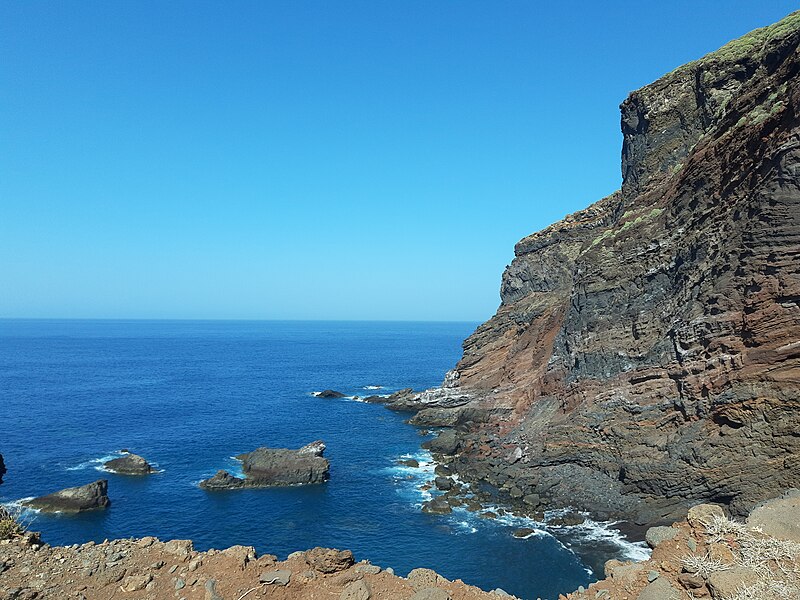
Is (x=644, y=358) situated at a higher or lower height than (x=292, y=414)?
higher

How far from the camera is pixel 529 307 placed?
82.2 metres

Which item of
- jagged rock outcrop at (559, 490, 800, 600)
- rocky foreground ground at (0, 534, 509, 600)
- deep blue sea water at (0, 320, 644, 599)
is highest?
jagged rock outcrop at (559, 490, 800, 600)

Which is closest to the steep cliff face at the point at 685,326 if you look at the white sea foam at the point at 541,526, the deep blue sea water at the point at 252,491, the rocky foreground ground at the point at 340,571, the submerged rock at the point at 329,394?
the white sea foam at the point at 541,526

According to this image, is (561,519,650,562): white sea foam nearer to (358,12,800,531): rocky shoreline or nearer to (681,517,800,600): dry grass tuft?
(358,12,800,531): rocky shoreline

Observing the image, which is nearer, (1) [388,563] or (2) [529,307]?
(1) [388,563]

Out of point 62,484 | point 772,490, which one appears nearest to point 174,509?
point 62,484

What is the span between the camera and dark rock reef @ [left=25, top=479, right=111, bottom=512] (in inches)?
1853

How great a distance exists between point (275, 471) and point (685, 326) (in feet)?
142

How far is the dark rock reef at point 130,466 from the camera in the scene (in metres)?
57.1

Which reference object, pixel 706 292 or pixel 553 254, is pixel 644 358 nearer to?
pixel 706 292

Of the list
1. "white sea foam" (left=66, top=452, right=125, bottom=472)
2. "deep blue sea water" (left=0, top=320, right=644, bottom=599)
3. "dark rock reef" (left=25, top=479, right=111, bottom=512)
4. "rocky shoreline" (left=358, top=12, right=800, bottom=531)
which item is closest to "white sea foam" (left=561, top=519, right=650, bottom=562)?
"deep blue sea water" (left=0, top=320, right=644, bottom=599)

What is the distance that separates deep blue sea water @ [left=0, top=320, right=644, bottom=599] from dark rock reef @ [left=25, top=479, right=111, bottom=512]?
130 centimetres

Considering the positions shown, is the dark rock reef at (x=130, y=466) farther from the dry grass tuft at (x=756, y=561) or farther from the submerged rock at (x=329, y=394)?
the dry grass tuft at (x=756, y=561)

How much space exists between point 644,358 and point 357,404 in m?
60.6
